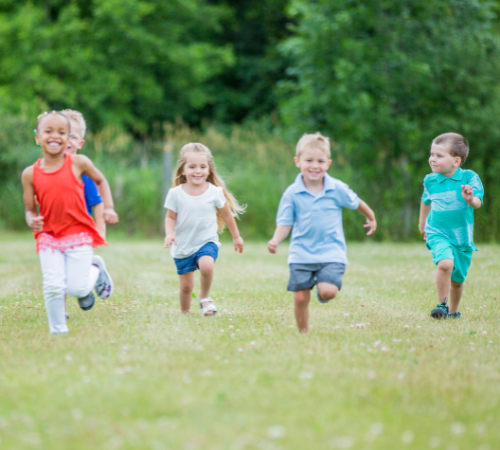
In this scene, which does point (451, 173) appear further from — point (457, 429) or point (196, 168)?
point (457, 429)

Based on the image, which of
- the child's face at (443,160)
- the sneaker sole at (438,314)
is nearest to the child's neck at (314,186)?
the child's face at (443,160)

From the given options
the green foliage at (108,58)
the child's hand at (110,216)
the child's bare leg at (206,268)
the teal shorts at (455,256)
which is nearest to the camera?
the child's hand at (110,216)

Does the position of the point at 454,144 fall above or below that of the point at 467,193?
above

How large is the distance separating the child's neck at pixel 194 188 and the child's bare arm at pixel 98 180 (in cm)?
100

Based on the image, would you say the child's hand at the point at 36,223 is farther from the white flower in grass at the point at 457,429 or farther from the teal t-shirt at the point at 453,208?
the teal t-shirt at the point at 453,208

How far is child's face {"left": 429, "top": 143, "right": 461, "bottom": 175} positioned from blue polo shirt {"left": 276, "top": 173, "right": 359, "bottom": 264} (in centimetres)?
143

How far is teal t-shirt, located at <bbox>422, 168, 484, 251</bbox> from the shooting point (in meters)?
6.78

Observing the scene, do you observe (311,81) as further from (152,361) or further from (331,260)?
(152,361)

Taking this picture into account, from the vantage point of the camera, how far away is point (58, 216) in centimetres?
561

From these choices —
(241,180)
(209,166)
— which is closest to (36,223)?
(209,166)

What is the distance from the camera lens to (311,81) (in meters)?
18.4

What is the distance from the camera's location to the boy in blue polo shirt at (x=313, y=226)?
5.66m

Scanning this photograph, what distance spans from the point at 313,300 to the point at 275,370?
11.7ft

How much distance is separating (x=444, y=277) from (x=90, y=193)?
3524 mm
